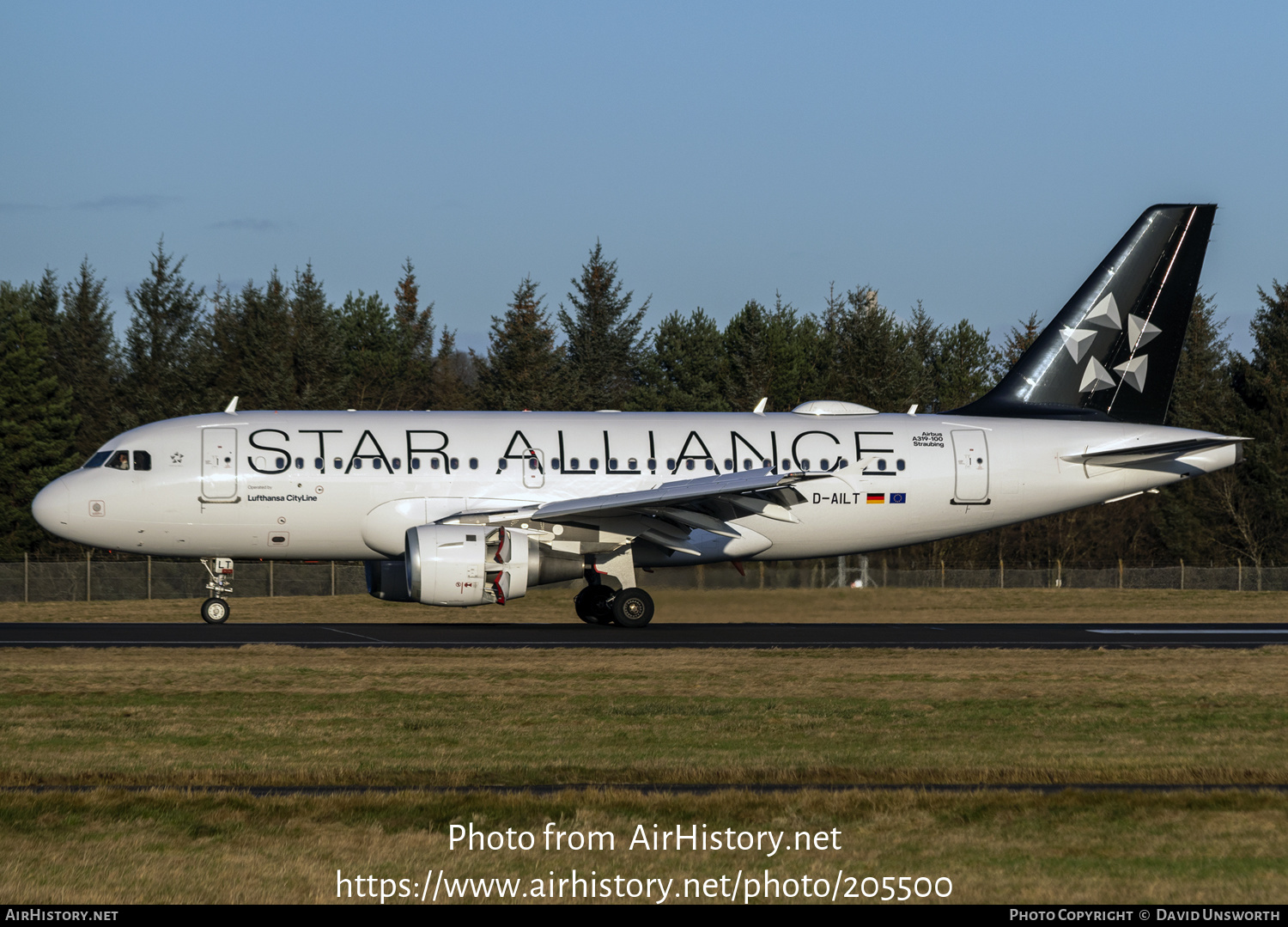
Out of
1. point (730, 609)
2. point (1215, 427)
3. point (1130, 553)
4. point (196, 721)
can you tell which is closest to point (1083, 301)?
point (730, 609)

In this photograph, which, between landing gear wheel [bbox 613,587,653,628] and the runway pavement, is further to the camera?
landing gear wheel [bbox 613,587,653,628]

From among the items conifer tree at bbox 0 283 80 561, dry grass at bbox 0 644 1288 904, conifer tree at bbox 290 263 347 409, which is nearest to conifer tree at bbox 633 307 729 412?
conifer tree at bbox 290 263 347 409

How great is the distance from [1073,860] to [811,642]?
53.2ft

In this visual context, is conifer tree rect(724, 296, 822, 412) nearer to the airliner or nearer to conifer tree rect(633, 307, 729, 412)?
conifer tree rect(633, 307, 729, 412)

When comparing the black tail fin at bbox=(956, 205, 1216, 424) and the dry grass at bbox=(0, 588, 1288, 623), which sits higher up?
the black tail fin at bbox=(956, 205, 1216, 424)

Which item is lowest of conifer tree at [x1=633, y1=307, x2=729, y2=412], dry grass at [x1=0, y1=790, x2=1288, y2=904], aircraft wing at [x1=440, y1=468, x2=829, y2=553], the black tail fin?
dry grass at [x1=0, y1=790, x2=1288, y2=904]

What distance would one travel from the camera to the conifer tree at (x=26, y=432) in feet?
181

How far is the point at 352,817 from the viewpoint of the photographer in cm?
988

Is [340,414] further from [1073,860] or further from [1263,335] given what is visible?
[1263,335]

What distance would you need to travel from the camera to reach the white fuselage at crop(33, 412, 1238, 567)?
91.7 ft

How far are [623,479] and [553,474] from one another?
4.71 ft

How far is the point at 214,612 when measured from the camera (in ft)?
93.4

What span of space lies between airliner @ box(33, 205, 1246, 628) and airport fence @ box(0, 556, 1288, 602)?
806 centimetres

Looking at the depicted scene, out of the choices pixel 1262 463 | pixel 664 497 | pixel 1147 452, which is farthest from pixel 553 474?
pixel 1262 463
